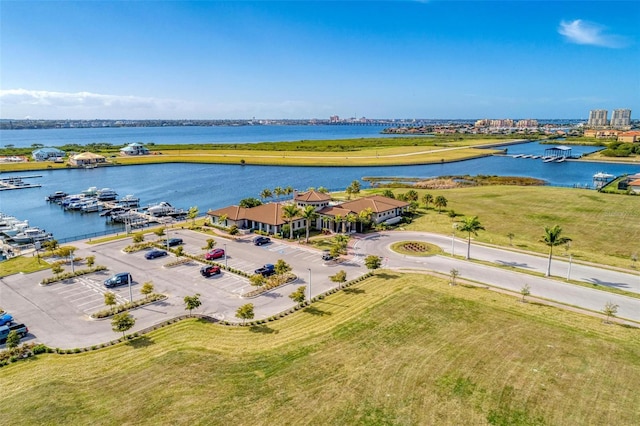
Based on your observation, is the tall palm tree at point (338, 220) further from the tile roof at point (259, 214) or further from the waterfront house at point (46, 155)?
the waterfront house at point (46, 155)

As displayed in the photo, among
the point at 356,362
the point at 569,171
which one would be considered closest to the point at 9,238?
the point at 356,362

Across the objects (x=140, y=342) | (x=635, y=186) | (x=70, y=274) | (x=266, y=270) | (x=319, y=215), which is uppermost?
(x=635, y=186)

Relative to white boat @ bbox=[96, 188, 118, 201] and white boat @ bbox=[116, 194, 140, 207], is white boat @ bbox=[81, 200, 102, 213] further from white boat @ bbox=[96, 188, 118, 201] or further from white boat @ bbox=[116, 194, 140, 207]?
white boat @ bbox=[96, 188, 118, 201]


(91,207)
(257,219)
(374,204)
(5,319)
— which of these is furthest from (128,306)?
(91,207)

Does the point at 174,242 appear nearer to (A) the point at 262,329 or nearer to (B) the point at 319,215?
(B) the point at 319,215

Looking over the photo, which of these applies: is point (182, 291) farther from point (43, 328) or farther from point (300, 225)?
point (300, 225)

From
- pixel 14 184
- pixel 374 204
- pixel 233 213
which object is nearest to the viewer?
pixel 233 213

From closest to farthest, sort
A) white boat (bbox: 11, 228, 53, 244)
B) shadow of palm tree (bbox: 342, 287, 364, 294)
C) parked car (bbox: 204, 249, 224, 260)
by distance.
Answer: shadow of palm tree (bbox: 342, 287, 364, 294) → parked car (bbox: 204, 249, 224, 260) → white boat (bbox: 11, 228, 53, 244)

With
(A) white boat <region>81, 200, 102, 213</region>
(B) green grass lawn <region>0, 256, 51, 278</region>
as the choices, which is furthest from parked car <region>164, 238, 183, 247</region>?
(A) white boat <region>81, 200, 102, 213</region>
